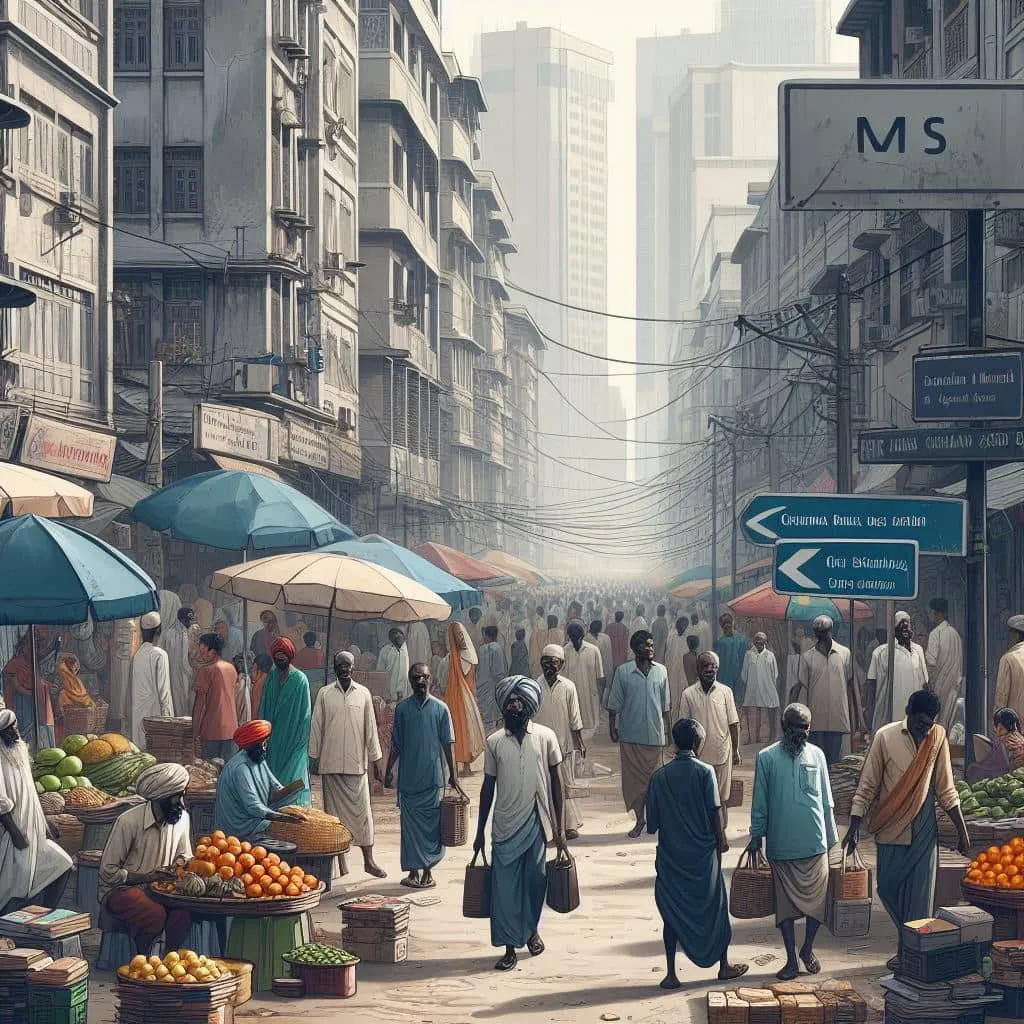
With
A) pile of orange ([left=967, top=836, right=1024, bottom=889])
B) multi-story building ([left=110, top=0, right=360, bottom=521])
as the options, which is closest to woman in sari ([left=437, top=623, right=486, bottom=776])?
pile of orange ([left=967, top=836, right=1024, bottom=889])

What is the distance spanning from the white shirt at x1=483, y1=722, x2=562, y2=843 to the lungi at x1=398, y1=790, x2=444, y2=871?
249 centimetres

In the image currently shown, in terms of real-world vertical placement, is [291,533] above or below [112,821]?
above

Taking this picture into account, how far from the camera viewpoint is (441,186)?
6334 centimetres

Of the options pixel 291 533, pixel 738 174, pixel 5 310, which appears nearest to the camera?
pixel 291 533

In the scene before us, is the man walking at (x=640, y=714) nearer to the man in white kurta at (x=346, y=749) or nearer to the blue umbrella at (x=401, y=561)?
the man in white kurta at (x=346, y=749)

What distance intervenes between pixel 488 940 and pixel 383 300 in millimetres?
36602

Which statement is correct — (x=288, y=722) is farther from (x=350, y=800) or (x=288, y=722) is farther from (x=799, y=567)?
(x=799, y=567)

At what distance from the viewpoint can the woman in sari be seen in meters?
18.3

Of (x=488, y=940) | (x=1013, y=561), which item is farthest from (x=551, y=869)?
(x=1013, y=561)

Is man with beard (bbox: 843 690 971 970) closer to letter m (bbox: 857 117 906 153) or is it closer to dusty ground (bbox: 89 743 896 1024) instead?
dusty ground (bbox: 89 743 896 1024)

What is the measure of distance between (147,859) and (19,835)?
30.7 inches

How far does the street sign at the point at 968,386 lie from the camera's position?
10.8 metres

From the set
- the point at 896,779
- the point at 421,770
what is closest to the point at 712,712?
the point at 421,770

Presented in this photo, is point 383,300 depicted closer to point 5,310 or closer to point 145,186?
point 145,186
